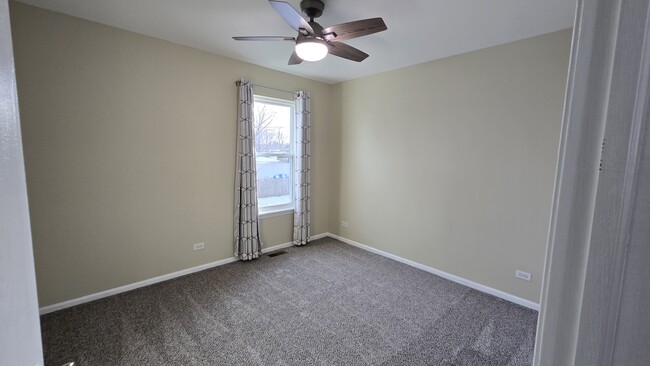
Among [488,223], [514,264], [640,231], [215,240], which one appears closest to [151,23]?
[215,240]

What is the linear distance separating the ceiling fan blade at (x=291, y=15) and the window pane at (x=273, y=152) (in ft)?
6.33

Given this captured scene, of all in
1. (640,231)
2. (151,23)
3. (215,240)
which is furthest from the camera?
(215,240)

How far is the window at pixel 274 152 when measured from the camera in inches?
155

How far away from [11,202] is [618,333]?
2.88ft

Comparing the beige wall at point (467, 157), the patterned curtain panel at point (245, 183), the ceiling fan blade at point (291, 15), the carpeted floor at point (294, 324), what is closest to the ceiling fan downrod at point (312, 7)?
the ceiling fan blade at point (291, 15)

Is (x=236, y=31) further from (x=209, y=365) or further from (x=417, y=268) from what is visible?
(x=417, y=268)

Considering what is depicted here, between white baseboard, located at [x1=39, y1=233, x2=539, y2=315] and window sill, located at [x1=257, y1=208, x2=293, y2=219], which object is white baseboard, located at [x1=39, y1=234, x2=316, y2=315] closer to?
white baseboard, located at [x1=39, y1=233, x2=539, y2=315]

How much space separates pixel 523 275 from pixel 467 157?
132 cm

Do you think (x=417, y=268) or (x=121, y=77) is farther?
(x=417, y=268)

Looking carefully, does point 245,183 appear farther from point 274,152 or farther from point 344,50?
point 344,50

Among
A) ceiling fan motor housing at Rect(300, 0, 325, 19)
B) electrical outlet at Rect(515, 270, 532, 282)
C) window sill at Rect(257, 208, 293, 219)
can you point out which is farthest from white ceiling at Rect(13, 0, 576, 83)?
electrical outlet at Rect(515, 270, 532, 282)

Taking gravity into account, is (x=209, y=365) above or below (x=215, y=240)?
below

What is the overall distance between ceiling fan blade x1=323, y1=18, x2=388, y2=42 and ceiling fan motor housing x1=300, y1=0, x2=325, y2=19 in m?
0.20

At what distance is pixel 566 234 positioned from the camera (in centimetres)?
41
